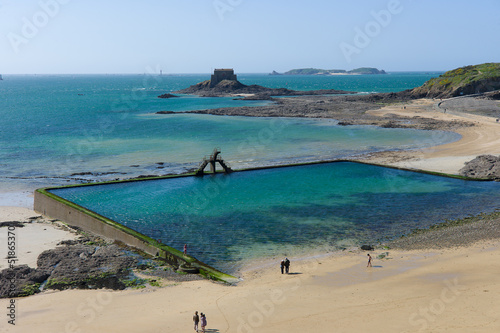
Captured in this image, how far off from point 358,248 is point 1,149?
201 feet

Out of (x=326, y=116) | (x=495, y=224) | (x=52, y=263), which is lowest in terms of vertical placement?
(x=52, y=263)

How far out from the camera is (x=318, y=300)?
66.4 feet

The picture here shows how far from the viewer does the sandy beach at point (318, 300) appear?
18.1 m

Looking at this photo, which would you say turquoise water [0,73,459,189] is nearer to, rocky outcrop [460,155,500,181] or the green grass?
rocky outcrop [460,155,500,181]

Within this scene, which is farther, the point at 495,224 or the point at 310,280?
the point at 495,224

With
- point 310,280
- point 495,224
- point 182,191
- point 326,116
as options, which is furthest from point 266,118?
point 310,280

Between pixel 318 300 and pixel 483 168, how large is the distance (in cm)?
3343

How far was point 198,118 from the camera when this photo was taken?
10475 centimetres

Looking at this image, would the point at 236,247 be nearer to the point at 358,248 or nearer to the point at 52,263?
the point at 358,248

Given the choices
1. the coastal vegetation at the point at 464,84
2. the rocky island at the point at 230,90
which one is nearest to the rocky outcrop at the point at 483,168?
the coastal vegetation at the point at 464,84

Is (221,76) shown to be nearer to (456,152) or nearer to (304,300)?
(456,152)

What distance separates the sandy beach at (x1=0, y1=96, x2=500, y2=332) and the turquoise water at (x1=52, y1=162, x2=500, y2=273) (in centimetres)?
334

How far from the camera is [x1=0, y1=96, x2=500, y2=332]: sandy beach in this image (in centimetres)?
1809

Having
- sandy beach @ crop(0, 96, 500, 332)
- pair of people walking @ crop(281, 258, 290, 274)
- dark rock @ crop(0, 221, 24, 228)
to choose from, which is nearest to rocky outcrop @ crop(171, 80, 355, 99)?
dark rock @ crop(0, 221, 24, 228)
